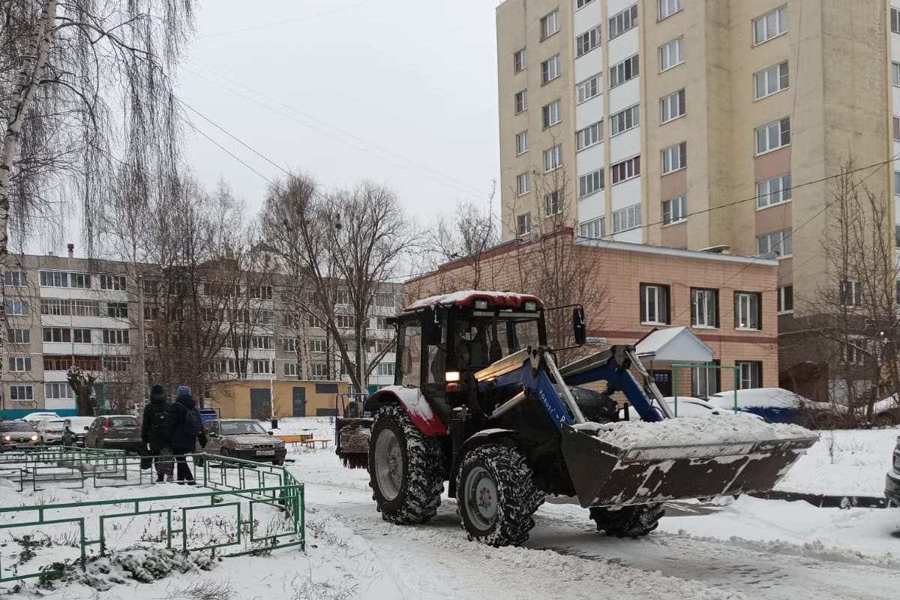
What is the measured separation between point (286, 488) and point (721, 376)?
2818cm

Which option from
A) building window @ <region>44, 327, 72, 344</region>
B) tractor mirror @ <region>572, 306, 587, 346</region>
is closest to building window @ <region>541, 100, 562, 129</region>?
tractor mirror @ <region>572, 306, 587, 346</region>

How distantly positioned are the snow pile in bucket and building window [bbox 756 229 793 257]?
31.1 m

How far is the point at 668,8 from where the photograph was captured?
43.5 metres

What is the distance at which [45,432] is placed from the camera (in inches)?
1406

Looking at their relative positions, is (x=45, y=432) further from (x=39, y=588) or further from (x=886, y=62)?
(x=886, y=62)

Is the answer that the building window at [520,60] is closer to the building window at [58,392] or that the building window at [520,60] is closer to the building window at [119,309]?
the building window at [119,309]

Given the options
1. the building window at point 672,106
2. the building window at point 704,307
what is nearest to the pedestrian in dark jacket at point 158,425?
the building window at point 704,307

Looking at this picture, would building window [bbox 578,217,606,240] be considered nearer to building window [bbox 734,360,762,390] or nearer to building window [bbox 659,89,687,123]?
building window [bbox 659,89,687,123]

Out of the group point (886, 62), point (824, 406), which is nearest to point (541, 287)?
point (824, 406)

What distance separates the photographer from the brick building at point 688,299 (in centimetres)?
2867

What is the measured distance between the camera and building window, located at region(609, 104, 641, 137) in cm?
4475

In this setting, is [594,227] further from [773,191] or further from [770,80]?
[770,80]

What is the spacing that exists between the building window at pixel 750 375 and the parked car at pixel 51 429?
27566 mm

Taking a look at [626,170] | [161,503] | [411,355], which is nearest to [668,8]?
[626,170]
